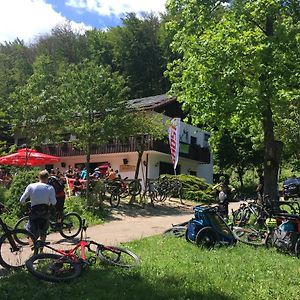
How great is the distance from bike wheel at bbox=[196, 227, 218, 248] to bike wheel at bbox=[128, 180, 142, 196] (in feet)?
35.5

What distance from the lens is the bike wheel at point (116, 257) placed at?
8.16 m

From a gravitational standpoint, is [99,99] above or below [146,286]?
above

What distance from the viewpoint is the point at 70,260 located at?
24.2ft

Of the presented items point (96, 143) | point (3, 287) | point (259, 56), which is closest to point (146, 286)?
point (3, 287)

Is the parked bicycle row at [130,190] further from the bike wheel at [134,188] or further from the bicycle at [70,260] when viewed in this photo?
the bicycle at [70,260]

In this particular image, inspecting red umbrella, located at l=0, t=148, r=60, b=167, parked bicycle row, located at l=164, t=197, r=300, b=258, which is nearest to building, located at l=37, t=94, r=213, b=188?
red umbrella, located at l=0, t=148, r=60, b=167

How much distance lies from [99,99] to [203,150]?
22.6 m

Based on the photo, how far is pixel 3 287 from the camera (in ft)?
22.1

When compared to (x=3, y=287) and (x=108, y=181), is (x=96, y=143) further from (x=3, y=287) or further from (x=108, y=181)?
(x=3, y=287)

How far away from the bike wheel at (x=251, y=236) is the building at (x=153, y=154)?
20.4 m

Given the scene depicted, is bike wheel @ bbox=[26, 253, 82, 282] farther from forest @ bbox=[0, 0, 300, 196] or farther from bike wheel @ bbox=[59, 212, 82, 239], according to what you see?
forest @ bbox=[0, 0, 300, 196]

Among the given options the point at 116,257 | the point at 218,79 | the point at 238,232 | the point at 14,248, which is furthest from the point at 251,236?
the point at 14,248

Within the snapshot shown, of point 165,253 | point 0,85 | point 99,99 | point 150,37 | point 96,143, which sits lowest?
point 165,253

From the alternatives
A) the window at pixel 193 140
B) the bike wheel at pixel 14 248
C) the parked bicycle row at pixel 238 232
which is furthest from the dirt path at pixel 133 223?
the window at pixel 193 140
